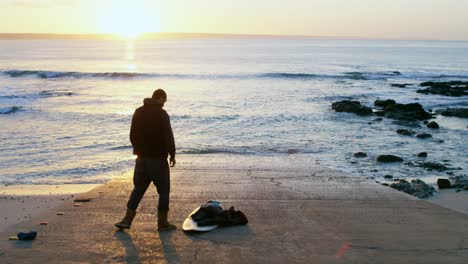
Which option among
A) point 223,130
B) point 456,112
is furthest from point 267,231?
point 456,112

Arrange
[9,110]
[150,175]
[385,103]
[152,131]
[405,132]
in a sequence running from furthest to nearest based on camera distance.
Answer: [385,103], [9,110], [405,132], [150,175], [152,131]

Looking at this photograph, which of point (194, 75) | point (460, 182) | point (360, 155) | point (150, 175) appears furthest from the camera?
point (194, 75)

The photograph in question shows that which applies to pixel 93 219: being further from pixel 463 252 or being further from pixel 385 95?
pixel 385 95

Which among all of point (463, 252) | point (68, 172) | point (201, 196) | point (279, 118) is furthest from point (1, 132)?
point (463, 252)

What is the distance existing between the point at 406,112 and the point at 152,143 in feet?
72.2

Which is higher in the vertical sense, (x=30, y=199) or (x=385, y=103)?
(x=30, y=199)

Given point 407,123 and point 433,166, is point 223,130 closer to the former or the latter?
point 407,123

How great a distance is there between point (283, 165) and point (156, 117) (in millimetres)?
7316

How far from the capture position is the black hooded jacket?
6391 millimetres

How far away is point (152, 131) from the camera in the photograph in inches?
253

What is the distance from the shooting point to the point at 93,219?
743cm

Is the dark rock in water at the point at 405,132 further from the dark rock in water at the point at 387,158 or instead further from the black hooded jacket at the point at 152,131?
the black hooded jacket at the point at 152,131

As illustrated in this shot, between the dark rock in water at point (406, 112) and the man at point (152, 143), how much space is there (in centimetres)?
2048

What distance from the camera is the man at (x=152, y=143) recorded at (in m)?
6.40
